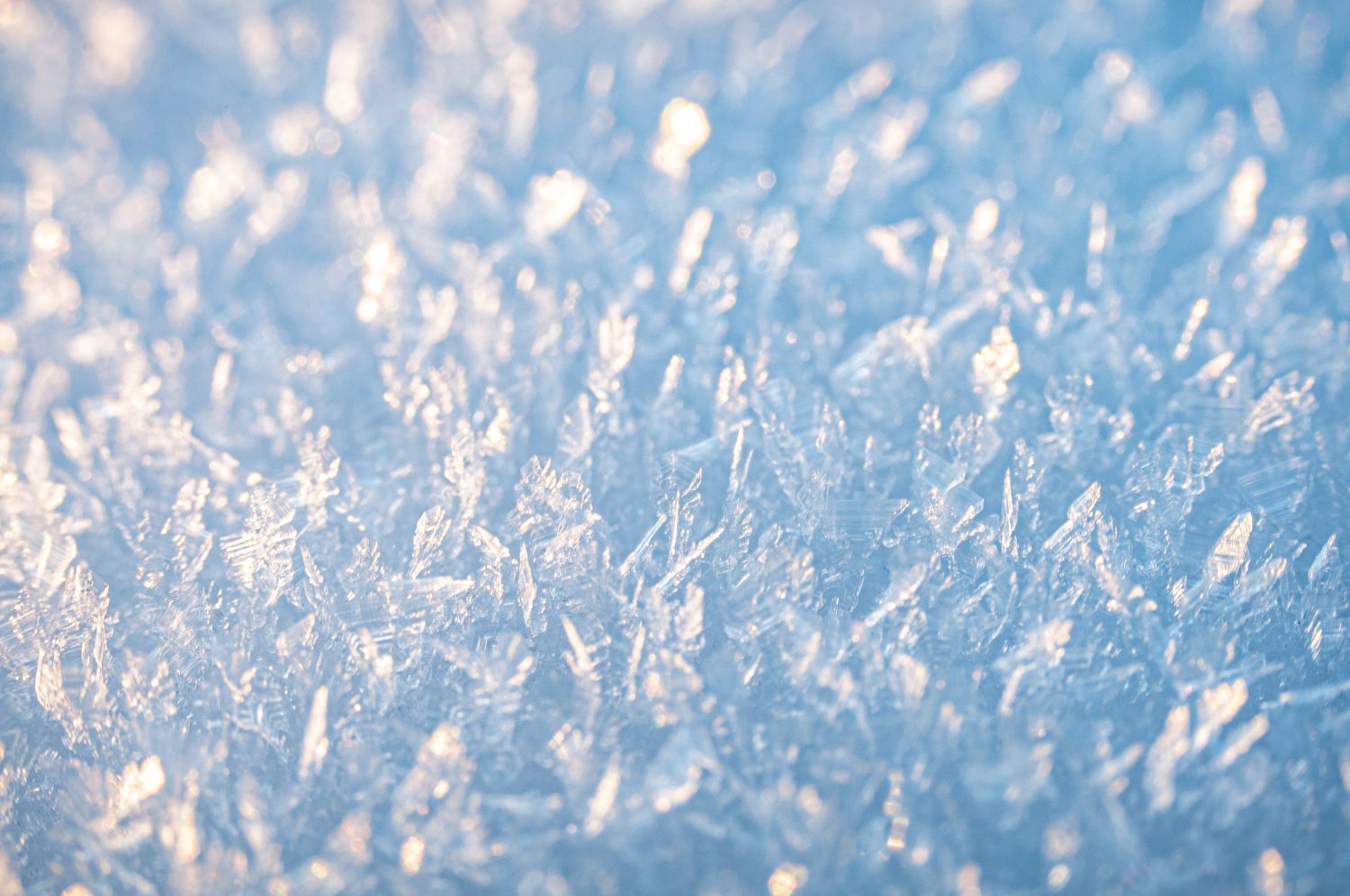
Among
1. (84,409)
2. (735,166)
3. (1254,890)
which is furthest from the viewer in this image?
(735,166)

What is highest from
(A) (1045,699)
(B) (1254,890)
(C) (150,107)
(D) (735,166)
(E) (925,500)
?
(C) (150,107)

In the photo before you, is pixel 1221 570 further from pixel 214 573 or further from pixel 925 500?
pixel 214 573

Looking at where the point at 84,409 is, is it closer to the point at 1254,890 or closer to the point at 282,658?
the point at 282,658

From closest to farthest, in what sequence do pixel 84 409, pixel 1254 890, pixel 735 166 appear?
pixel 1254 890
pixel 84 409
pixel 735 166

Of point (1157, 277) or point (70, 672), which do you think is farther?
point (1157, 277)

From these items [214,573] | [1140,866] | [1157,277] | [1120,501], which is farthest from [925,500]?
[214,573]

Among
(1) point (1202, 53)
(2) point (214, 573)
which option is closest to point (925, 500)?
(2) point (214, 573)

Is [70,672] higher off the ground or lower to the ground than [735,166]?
lower
